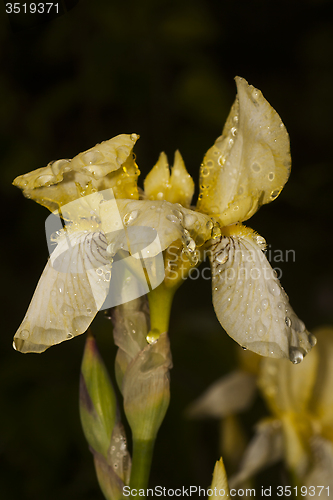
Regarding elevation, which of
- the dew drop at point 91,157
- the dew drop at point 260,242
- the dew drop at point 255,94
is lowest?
the dew drop at point 260,242

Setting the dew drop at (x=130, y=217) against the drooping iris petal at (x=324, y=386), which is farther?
the drooping iris petal at (x=324, y=386)

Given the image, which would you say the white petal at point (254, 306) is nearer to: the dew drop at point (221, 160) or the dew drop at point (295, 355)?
the dew drop at point (295, 355)

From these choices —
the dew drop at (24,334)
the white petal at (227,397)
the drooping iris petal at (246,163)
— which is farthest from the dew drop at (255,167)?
the white petal at (227,397)

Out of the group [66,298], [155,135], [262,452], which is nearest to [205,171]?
[66,298]

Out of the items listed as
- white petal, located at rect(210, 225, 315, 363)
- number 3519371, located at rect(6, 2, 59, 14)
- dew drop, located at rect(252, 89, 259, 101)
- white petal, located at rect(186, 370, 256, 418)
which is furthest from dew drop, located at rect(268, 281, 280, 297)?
number 3519371, located at rect(6, 2, 59, 14)

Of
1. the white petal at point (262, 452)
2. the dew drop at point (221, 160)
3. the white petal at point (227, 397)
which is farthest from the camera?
the white petal at point (227, 397)

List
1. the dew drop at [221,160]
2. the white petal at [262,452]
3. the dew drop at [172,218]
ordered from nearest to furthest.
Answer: the dew drop at [172,218] → the dew drop at [221,160] → the white petal at [262,452]

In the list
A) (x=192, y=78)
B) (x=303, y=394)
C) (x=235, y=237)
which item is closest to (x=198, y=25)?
(x=192, y=78)
